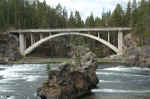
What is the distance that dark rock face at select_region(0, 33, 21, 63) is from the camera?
1871 inches

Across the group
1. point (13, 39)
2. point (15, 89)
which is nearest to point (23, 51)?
point (13, 39)

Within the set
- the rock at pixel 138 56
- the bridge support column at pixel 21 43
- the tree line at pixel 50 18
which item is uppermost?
the tree line at pixel 50 18

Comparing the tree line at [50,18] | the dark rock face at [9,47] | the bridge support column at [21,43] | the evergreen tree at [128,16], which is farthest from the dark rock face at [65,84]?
the evergreen tree at [128,16]

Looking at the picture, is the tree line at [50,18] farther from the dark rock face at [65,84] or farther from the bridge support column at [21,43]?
the dark rock face at [65,84]

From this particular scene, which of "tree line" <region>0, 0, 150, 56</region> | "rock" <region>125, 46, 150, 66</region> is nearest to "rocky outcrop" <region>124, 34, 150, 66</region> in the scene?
"rock" <region>125, 46, 150, 66</region>

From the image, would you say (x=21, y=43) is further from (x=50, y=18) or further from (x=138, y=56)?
(x=138, y=56)

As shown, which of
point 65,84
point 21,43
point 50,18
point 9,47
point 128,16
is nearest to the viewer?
point 65,84

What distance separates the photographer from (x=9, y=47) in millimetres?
49438

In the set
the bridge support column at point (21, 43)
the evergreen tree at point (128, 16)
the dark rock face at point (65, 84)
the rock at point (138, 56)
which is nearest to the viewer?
the dark rock face at point (65, 84)

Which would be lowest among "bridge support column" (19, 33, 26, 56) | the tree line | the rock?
the rock

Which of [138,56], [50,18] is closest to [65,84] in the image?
[138,56]

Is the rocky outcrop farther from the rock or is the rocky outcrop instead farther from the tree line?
the tree line

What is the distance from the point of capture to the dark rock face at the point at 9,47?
47531mm

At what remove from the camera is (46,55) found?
57.2 meters
